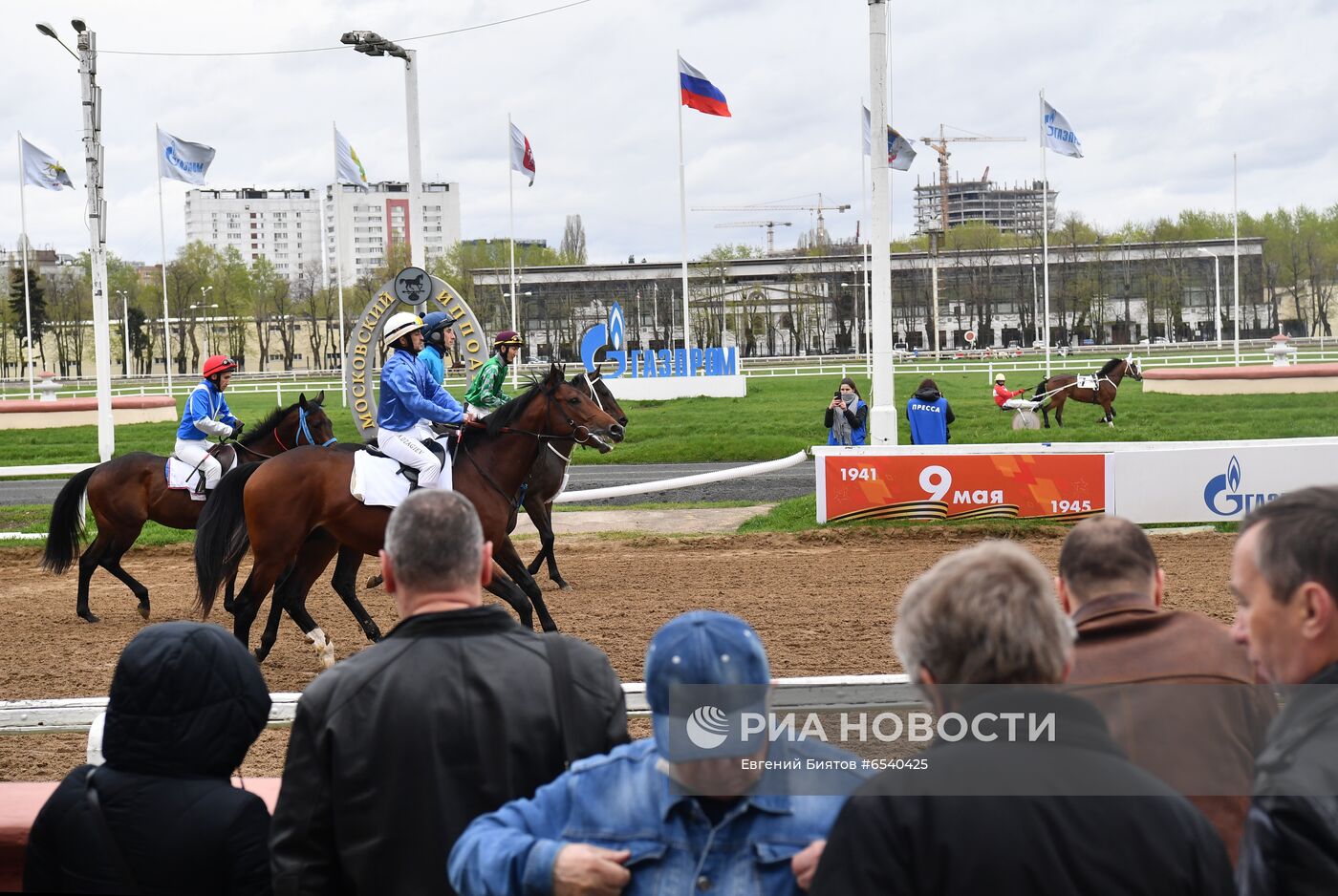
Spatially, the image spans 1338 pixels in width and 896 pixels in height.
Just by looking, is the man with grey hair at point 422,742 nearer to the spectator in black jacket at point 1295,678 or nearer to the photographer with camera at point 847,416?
the spectator in black jacket at point 1295,678

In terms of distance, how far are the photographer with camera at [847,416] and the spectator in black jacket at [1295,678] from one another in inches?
670

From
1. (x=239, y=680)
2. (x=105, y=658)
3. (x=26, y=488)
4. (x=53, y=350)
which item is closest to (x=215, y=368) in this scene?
(x=105, y=658)

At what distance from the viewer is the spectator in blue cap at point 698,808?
7.27 ft

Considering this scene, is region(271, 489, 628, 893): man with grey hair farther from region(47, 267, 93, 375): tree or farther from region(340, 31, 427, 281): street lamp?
region(47, 267, 93, 375): tree

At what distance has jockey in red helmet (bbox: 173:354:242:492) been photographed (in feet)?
37.8

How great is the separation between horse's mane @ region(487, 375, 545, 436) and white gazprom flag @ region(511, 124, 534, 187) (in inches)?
983

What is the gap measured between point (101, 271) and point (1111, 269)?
83.6 m

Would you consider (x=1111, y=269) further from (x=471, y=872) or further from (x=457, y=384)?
(x=471, y=872)

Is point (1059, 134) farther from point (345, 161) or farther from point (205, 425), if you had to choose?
point (205, 425)

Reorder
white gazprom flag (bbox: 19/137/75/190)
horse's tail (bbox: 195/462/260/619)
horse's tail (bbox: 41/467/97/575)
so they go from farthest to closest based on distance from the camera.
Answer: white gazprom flag (bbox: 19/137/75/190), horse's tail (bbox: 41/467/97/575), horse's tail (bbox: 195/462/260/619)

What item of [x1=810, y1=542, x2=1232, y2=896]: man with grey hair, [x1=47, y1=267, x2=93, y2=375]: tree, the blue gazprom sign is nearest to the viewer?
[x1=810, y1=542, x2=1232, y2=896]: man with grey hair

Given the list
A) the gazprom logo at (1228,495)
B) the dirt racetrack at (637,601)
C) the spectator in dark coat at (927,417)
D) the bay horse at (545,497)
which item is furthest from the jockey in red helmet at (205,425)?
the gazprom logo at (1228,495)

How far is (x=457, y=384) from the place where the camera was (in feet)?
154

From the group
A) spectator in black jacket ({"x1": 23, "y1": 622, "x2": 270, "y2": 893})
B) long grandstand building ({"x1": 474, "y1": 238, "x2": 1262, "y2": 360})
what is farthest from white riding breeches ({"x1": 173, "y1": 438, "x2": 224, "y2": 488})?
long grandstand building ({"x1": 474, "y1": 238, "x2": 1262, "y2": 360})
